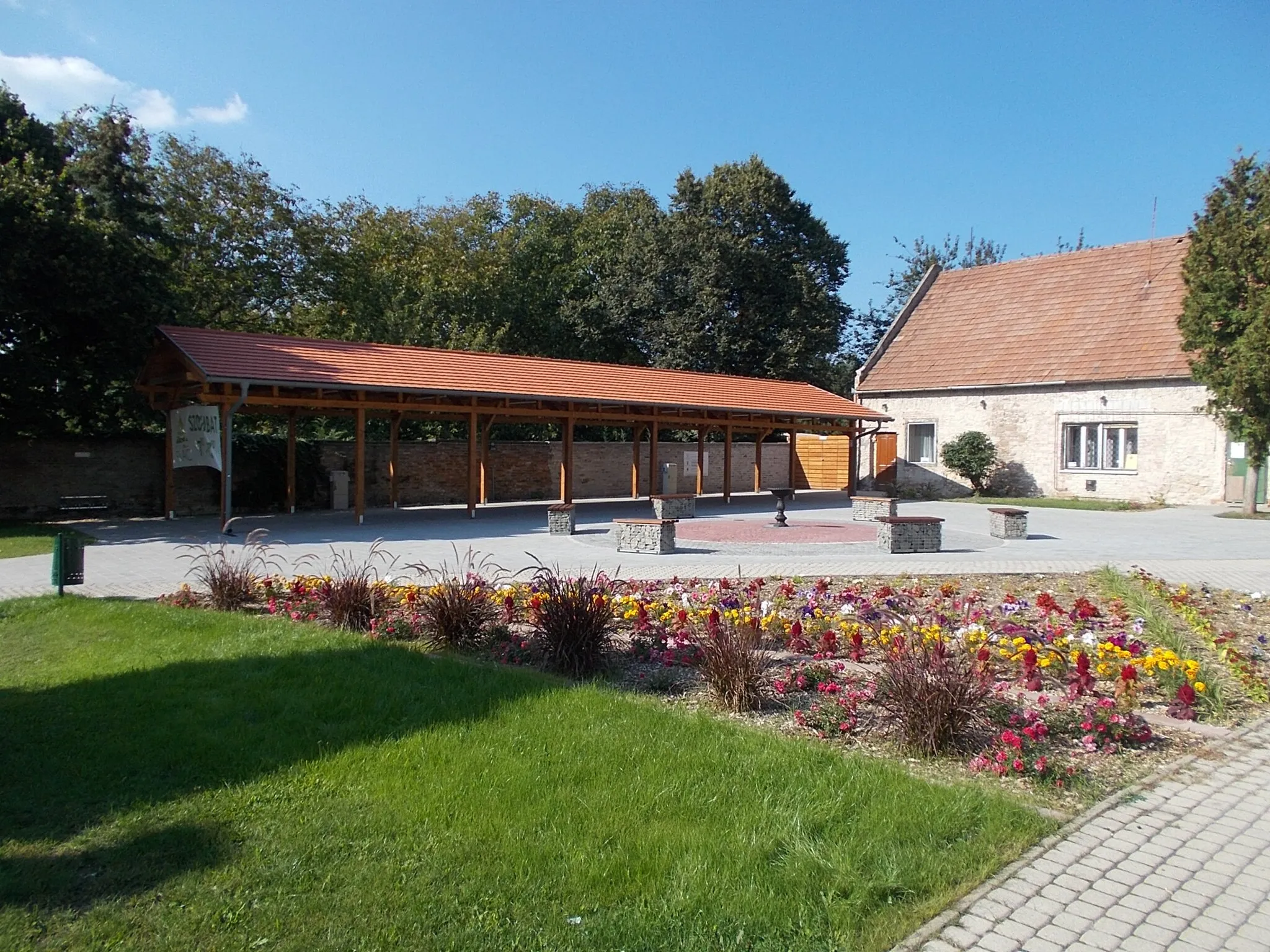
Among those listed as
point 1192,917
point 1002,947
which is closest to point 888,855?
point 1002,947

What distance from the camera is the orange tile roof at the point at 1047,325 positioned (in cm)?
2719

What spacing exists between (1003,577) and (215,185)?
99.5 ft

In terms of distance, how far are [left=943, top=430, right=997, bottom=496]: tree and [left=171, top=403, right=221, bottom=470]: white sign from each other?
22390 mm

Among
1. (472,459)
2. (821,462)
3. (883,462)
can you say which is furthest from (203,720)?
(821,462)

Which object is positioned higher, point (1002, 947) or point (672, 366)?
point (672, 366)

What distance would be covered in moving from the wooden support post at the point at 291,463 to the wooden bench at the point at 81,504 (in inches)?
151

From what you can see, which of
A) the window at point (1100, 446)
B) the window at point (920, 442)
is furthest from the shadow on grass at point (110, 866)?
the window at point (920, 442)

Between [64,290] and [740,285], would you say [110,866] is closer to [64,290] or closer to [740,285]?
[64,290]

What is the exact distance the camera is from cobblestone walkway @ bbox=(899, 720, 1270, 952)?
3066 millimetres

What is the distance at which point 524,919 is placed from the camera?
304 centimetres

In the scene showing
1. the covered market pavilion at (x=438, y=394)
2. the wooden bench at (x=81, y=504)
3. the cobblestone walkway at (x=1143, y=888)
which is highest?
the covered market pavilion at (x=438, y=394)

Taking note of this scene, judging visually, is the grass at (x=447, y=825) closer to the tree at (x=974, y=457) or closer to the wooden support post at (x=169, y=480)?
the wooden support post at (x=169, y=480)

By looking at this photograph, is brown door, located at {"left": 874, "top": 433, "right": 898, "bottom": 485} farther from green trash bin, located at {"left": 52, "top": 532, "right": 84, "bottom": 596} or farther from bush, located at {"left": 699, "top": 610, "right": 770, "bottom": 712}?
bush, located at {"left": 699, "top": 610, "right": 770, "bottom": 712}

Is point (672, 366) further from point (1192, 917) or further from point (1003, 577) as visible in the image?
point (1192, 917)
